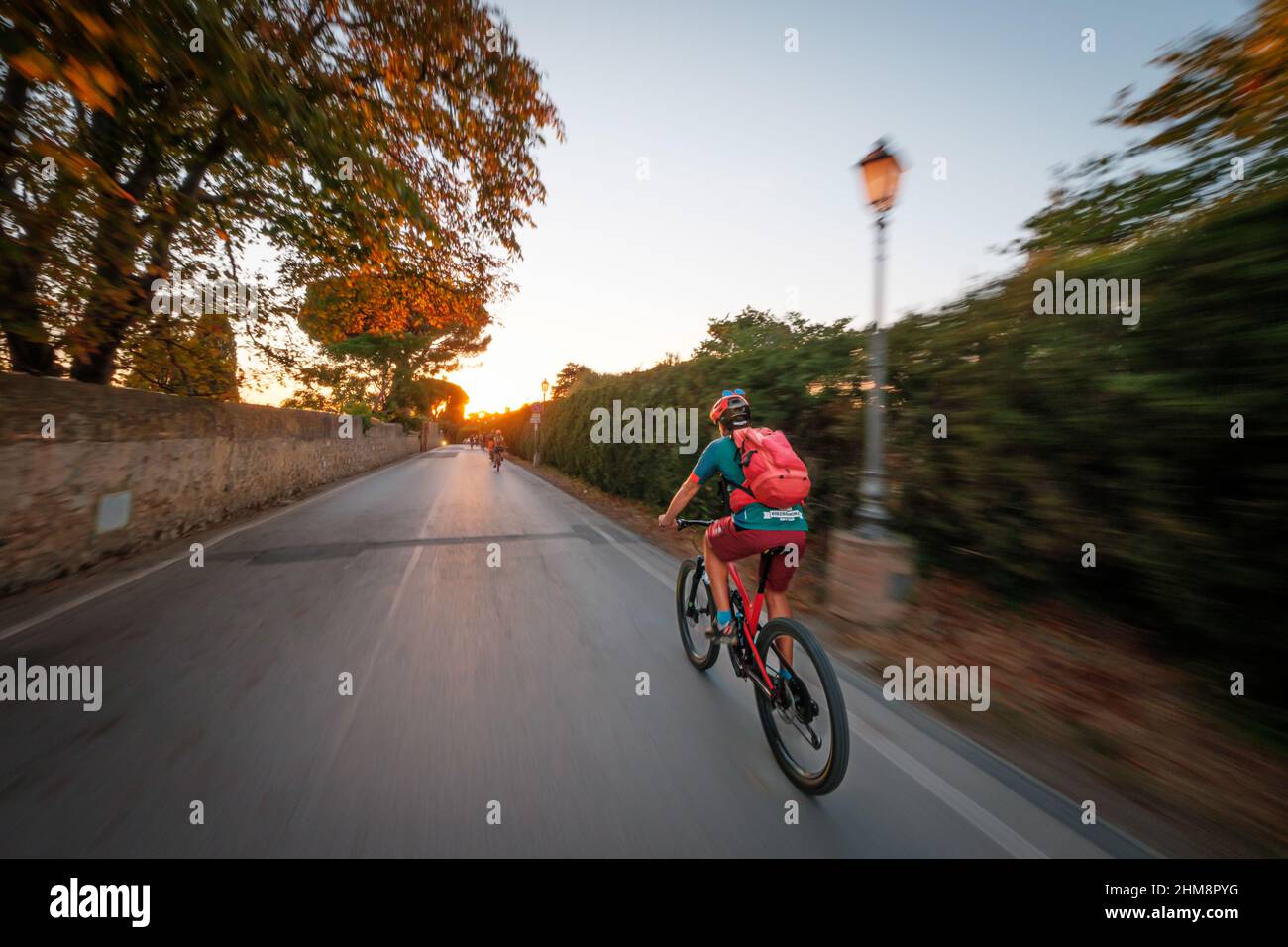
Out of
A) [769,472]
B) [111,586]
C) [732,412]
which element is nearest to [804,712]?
[769,472]

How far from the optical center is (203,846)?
198cm

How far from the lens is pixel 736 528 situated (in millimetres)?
3025

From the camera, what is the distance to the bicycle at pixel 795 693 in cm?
224

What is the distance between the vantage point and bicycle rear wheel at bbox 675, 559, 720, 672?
12.3 ft

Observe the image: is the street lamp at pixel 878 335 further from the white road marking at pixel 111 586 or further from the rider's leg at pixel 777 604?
the white road marking at pixel 111 586

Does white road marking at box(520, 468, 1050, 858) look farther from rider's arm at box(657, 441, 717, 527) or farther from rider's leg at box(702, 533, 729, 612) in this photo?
rider's arm at box(657, 441, 717, 527)

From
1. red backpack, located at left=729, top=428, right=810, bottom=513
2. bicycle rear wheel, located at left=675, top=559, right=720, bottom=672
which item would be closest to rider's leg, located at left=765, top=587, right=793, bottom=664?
red backpack, located at left=729, top=428, right=810, bottom=513

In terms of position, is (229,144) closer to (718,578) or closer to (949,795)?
(718,578)

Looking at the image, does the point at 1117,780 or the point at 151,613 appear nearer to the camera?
the point at 1117,780

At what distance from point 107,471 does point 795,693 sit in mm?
8439

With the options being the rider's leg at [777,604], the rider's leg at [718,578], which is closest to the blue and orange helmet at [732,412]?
the rider's leg at [718,578]
